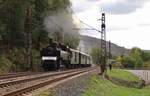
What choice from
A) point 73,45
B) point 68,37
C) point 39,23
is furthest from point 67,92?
point 73,45

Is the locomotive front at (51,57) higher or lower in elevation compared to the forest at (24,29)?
lower

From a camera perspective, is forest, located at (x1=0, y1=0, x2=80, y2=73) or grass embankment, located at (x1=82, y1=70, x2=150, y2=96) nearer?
grass embankment, located at (x1=82, y1=70, x2=150, y2=96)

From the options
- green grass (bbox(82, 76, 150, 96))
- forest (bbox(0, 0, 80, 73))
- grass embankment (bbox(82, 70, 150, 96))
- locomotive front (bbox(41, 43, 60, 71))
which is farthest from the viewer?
forest (bbox(0, 0, 80, 73))

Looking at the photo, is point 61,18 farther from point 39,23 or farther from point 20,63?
point 20,63

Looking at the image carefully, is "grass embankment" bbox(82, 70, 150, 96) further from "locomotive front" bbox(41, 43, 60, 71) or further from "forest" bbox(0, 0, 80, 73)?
"forest" bbox(0, 0, 80, 73)

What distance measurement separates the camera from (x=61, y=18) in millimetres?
78688

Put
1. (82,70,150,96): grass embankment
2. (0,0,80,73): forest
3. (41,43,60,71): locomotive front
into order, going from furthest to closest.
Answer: (0,0,80,73): forest, (41,43,60,71): locomotive front, (82,70,150,96): grass embankment

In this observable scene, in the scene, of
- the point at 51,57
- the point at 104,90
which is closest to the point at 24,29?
the point at 51,57

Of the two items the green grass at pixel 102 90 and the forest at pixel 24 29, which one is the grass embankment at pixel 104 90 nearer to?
the green grass at pixel 102 90

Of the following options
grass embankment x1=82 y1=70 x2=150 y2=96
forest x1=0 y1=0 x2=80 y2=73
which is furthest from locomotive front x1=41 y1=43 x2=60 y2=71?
grass embankment x1=82 y1=70 x2=150 y2=96

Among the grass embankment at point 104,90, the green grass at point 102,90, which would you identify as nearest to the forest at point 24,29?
the grass embankment at point 104,90

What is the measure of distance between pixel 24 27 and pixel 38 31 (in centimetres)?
536

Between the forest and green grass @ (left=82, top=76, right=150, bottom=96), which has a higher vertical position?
the forest

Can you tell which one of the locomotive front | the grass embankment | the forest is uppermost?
the forest
